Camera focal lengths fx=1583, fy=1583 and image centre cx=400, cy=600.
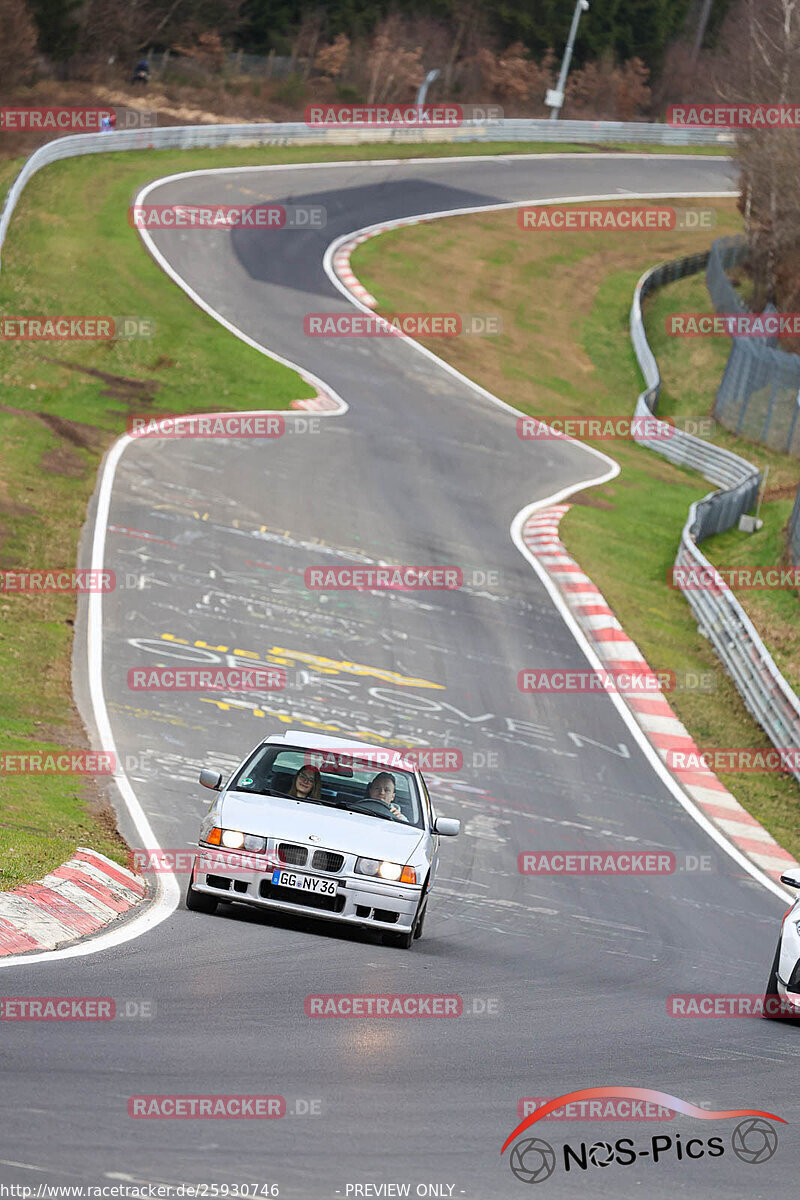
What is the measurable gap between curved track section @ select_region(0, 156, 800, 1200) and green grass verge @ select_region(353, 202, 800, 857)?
5.35 feet

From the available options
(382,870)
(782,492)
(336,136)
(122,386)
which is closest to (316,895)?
(382,870)

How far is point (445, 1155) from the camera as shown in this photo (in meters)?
6.79

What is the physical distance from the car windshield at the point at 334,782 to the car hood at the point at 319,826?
148 mm

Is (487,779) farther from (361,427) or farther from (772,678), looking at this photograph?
(361,427)

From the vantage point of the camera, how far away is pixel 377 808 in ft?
38.7

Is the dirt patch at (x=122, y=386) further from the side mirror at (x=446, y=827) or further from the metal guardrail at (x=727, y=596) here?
the side mirror at (x=446, y=827)

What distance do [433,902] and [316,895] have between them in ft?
9.86

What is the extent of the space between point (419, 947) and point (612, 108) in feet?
262

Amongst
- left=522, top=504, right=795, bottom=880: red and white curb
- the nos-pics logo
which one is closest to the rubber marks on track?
left=522, top=504, right=795, bottom=880: red and white curb

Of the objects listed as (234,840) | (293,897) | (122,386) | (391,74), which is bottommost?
(122,386)

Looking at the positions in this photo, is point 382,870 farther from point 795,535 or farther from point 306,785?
point 795,535

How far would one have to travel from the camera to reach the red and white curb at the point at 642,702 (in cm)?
1856

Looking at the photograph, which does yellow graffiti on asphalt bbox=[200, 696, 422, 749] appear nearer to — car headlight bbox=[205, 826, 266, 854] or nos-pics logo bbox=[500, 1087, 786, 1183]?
car headlight bbox=[205, 826, 266, 854]

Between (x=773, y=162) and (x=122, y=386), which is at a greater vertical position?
(x=773, y=162)
